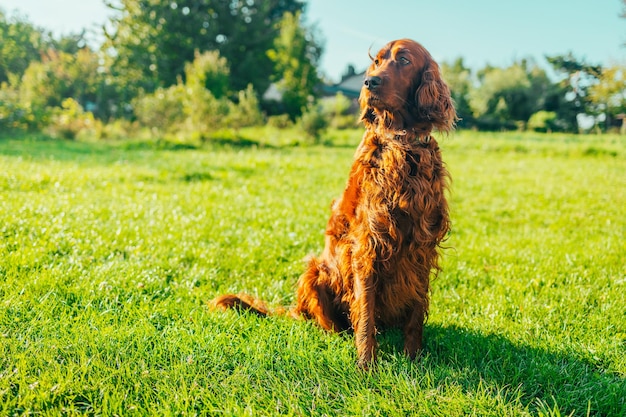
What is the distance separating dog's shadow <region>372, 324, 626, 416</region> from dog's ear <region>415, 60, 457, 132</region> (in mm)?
1369

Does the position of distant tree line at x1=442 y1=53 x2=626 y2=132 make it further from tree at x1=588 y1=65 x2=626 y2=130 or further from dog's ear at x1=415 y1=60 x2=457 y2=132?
dog's ear at x1=415 y1=60 x2=457 y2=132

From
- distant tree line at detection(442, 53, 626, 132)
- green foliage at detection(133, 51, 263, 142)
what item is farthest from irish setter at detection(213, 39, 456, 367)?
distant tree line at detection(442, 53, 626, 132)

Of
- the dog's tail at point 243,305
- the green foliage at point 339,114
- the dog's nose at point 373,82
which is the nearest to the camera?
the dog's nose at point 373,82

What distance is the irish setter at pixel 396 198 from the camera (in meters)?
2.54

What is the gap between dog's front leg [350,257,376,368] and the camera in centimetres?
259

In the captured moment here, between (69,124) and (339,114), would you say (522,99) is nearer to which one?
(339,114)

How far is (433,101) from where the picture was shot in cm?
262

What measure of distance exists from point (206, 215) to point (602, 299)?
444 cm

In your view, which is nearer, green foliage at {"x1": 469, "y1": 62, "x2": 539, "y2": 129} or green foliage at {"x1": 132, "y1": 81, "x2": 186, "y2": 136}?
green foliage at {"x1": 132, "y1": 81, "x2": 186, "y2": 136}

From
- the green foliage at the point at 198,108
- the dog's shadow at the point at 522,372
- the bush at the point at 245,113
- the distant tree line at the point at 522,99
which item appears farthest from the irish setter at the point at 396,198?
the distant tree line at the point at 522,99

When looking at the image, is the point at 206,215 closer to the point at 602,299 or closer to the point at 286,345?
the point at 286,345

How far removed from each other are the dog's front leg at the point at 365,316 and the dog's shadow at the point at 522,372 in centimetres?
18

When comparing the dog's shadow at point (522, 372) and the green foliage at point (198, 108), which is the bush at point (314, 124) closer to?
the green foliage at point (198, 108)

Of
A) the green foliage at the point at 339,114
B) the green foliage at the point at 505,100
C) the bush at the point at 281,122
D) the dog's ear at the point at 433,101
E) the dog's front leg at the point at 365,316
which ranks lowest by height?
the dog's front leg at the point at 365,316
